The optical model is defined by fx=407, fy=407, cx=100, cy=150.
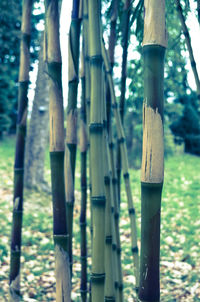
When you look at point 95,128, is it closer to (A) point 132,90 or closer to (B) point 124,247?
(A) point 132,90

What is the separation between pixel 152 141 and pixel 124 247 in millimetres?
2959

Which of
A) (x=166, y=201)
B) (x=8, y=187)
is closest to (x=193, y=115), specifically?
(x=166, y=201)

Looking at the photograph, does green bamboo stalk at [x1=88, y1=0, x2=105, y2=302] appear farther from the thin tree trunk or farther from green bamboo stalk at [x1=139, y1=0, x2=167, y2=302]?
the thin tree trunk

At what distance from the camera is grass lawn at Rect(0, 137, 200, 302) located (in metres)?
2.71

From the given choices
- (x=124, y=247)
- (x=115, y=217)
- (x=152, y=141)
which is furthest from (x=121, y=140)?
(x=124, y=247)

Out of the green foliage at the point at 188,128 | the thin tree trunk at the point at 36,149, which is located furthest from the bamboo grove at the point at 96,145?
the green foliage at the point at 188,128

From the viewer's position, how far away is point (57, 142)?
3.57 ft

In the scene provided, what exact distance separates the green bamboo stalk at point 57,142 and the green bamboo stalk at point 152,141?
314 millimetres

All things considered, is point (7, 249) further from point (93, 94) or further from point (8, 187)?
point (93, 94)

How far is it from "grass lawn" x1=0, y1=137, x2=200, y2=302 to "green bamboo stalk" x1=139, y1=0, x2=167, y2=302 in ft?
5.73

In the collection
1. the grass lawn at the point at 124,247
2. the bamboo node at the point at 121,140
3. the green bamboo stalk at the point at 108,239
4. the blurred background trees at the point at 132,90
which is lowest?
the grass lawn at the point at 124,247

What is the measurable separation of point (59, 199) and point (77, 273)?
2.10 m

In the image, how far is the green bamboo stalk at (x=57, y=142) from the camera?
42.0 inches

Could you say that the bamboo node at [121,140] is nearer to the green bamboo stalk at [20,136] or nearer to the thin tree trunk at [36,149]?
the green bamboo stalk at [20,136]
